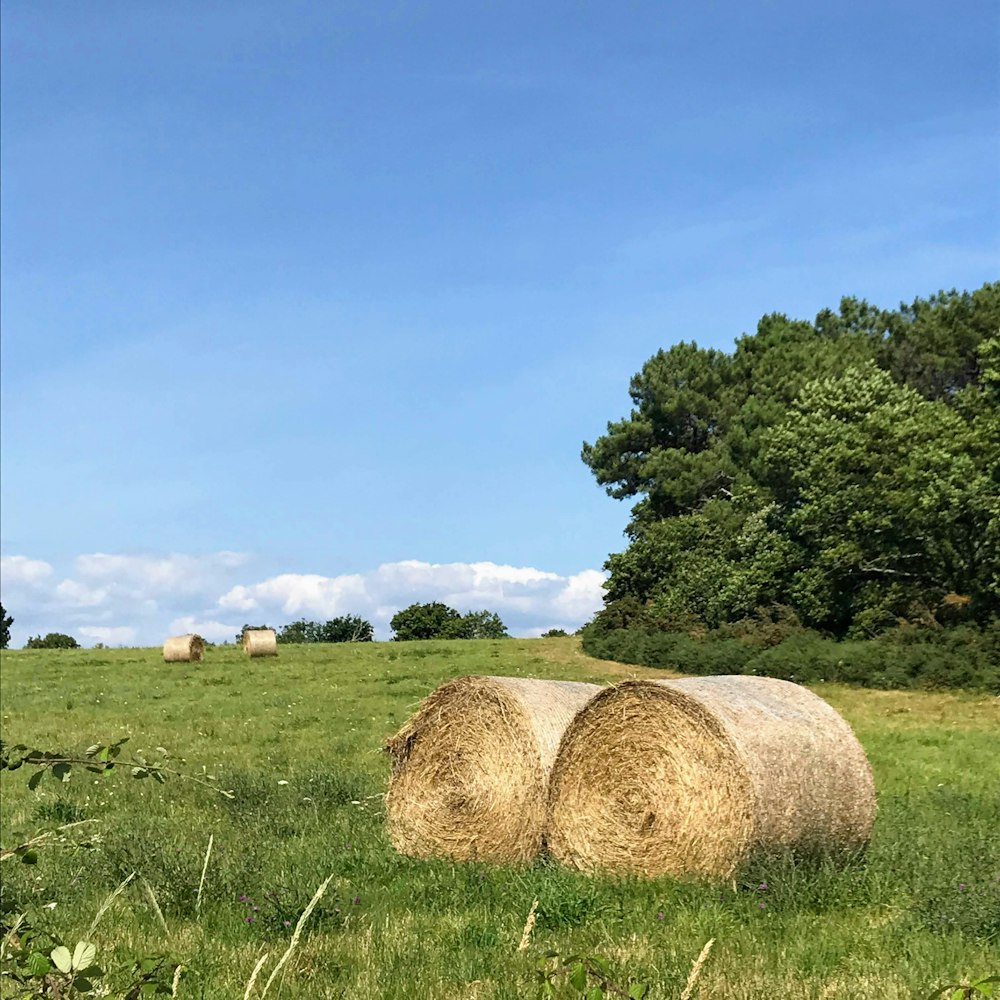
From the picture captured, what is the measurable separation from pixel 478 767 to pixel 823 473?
28.6 m

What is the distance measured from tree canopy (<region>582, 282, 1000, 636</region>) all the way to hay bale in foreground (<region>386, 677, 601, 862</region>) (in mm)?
24671

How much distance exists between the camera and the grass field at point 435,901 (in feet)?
20.9

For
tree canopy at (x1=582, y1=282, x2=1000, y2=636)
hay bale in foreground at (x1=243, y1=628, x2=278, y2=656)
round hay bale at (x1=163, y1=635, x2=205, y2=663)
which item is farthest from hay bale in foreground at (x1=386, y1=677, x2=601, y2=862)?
hay bale in foreground at (x1=243, y1=628, x2=278, y2=656)

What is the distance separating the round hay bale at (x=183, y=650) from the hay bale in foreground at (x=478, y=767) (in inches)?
1137

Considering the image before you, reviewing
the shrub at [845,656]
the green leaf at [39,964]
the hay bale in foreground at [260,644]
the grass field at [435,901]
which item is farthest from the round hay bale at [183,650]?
the green leaf at [39,964]

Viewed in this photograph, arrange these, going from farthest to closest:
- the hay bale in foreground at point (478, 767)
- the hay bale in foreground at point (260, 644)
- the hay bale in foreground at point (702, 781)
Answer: the hay bale in foreground at point (260, 644)
the hay bale in foreground at point (478, 767)
the hay bale in foreground at point (702, 781)

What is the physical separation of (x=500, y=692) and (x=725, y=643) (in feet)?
84.1

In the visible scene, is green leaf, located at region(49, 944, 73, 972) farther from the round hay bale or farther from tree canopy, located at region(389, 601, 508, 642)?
tree canopy, located at region(389, 601, 508, 642)

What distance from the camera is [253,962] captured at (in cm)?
660

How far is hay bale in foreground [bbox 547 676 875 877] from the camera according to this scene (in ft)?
30.9

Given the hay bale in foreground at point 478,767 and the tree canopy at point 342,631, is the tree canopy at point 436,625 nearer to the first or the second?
the tree canopy at point 342,631

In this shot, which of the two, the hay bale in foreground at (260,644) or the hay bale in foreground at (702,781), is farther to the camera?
the hay bale in foreground at (260,644)

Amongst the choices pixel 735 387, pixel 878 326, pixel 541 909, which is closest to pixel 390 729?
pixel 541 909

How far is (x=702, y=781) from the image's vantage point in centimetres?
970
